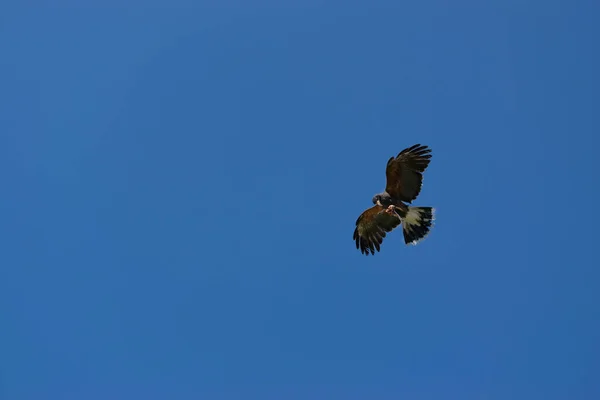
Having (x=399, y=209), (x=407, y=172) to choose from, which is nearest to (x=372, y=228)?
(x=399, y=209)

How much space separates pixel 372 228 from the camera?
71.0 ft

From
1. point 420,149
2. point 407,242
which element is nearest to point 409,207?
point 407,242

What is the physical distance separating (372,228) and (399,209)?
53.5 inches

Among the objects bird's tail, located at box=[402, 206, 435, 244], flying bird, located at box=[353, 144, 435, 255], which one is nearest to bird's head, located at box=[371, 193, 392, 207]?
flying bird, located at box=[353, 144, 435, 255]

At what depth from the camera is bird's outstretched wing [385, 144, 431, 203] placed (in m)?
19.3

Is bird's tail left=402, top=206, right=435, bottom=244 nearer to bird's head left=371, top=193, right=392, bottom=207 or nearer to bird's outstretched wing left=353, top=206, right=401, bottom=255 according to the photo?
bird's outstretched wing left=353, top=206, right=401, bottom=255

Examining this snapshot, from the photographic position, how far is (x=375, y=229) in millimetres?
21641

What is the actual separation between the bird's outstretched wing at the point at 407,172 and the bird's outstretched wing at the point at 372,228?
116 centimetres

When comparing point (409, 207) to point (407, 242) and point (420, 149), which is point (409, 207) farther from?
point (420, 149)

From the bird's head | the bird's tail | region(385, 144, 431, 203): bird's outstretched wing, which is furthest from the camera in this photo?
the bird's tail

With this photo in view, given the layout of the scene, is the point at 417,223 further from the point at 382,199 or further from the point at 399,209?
the point at 382,199

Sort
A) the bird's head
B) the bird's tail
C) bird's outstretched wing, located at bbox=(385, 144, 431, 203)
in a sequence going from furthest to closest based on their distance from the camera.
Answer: the bird's tail → the bird's head → bird's outstretched wing, located at bbox=(385, 144, 431, 203)

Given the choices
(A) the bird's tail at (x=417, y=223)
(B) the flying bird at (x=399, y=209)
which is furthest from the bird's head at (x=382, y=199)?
(A) the bird's tail at (x=417, y=223)

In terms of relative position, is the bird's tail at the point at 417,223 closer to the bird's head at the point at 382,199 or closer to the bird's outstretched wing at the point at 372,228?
the bird's outstretched wing at the point at 372,228
